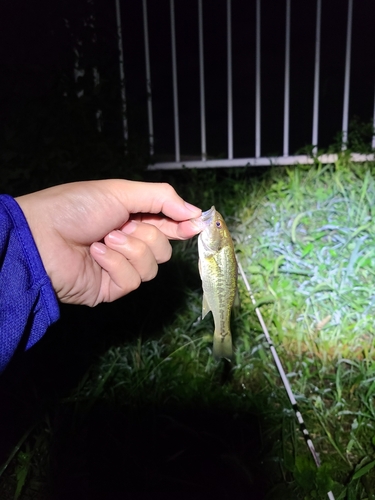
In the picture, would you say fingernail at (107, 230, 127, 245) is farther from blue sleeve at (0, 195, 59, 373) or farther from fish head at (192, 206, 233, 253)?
blue sleeve at (0, 195, 59, 373)

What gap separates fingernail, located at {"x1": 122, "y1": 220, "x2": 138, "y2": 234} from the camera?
2.10 meters

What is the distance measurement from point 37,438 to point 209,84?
9.02 metres

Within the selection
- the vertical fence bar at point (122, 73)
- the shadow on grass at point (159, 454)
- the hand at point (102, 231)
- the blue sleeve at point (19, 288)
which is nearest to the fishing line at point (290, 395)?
the shadow on grass at point (159, 454)

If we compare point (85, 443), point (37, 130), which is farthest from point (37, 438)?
point (37, 130)

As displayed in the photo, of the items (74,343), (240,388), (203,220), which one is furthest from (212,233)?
(74,343)

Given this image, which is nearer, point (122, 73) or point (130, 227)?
point (130, 227)

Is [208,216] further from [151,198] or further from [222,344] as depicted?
[222,344]

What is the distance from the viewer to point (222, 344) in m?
2.10

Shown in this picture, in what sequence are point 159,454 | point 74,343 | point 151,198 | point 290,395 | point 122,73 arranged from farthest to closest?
point 122,73, point 74,343, point 290,395, point 159,454, point 151,198

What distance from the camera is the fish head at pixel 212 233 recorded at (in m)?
1.93

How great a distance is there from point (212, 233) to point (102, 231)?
0.44m

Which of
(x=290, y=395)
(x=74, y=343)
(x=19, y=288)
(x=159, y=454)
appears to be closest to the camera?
(x=19, y=288)

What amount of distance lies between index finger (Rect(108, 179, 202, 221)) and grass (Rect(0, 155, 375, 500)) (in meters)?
1.25

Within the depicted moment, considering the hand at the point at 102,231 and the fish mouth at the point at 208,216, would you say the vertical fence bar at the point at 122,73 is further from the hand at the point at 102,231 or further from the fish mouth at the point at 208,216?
the fish mouth at the point at 208,216
